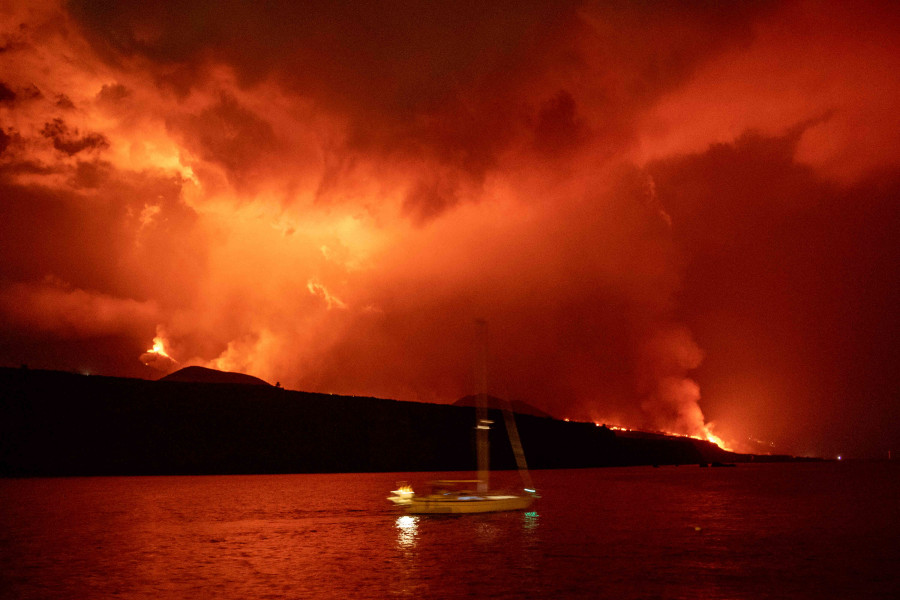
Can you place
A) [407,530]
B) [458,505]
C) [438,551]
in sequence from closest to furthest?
1. [438,551]
2. [407,530]
3. [458,505]

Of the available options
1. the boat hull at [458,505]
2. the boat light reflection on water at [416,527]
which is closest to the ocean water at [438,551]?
the boat light reflection on water at [416,527]

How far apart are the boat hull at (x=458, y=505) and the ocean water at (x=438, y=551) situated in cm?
135

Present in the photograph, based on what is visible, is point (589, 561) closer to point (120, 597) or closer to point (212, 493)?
point (120, 597)

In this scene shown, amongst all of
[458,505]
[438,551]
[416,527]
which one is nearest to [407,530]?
[416,527]

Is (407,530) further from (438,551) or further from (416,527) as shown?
(438,551)

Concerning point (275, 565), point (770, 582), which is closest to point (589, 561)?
point (770, 582)

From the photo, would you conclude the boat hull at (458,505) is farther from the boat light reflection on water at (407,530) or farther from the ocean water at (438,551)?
the ocean water at (438,551)

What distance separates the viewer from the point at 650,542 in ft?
197

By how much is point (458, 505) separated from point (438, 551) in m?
20.9

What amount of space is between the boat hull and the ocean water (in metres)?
1.35

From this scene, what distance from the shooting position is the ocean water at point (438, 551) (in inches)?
1615

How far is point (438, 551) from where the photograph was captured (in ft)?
182

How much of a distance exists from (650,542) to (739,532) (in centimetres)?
1296

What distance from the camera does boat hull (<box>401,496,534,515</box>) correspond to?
251 ft
